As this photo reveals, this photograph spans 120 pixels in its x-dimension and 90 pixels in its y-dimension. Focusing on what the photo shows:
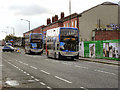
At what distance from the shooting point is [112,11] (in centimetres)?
5431

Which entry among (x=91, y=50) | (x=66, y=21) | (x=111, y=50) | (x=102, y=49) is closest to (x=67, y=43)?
(x=102, y=49)

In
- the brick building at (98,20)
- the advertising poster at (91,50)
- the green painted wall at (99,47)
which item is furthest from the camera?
the brick building at (98,20)

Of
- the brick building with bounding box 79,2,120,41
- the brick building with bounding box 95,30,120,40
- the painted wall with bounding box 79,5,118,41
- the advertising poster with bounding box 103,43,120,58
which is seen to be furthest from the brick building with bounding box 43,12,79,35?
the advertising poster with bounding box 103,43,120,58

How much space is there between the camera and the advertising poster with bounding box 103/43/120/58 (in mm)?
25970

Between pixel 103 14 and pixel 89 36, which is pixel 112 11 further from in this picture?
pixel 89 36

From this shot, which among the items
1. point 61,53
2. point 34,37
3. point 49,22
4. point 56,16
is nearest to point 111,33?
point 34,37

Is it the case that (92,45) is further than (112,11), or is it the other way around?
(112,11)

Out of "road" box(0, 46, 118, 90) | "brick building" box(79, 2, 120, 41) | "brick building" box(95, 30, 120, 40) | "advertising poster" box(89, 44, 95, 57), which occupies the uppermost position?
"brick building" box(79, 2, 120, 41)

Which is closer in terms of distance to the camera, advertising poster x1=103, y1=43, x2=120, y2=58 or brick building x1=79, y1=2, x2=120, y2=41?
advertising poster x1=103, y1=43, x2=120, y2=58

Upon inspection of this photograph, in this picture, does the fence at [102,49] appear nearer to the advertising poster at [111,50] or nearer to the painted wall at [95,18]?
the advertising poster at [111,50]

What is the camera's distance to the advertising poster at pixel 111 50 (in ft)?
85.2

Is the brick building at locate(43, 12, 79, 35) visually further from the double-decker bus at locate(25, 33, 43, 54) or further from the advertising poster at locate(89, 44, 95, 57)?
the advertising poster at locate(89, 44, 95, 57)

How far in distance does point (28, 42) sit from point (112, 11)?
72.3ft

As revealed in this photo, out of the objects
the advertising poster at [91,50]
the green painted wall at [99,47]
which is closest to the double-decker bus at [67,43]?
the green painted wall at [99,47]
